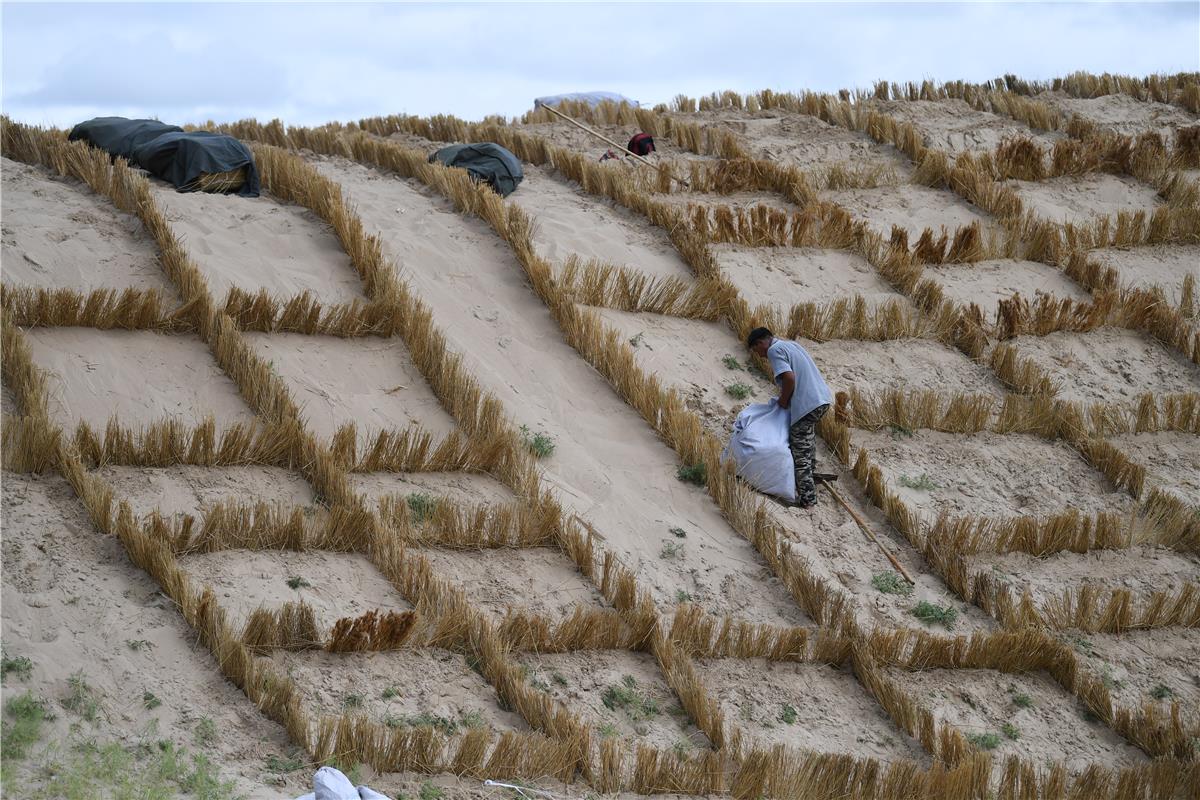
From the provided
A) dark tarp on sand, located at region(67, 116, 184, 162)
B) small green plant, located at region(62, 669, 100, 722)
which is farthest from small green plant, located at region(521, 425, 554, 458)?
dark tarp on sand, located at region(67, 116, 184, 162)

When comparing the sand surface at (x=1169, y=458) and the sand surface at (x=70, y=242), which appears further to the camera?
the sand surface at (x=1169, y=458)

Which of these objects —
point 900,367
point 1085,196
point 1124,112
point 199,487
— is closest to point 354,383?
point 199,487

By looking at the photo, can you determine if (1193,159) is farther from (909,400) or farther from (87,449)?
(87,449)

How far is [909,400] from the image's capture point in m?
9.16

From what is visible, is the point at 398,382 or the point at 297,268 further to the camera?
the point at 297,268

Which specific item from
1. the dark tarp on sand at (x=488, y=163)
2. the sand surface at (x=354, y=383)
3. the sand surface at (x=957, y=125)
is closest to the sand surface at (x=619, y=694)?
the sand surface at (x=354, y=383)

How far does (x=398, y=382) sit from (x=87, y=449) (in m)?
2.08

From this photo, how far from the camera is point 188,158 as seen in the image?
9312 mm

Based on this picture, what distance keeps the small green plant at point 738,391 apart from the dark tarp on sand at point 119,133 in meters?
4.64

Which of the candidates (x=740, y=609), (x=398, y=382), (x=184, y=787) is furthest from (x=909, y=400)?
(x=184, y=787)

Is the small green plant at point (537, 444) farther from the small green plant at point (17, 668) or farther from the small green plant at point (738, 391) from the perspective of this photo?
the small green plant at point (17, 668)

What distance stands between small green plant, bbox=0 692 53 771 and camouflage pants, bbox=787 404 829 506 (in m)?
4.63

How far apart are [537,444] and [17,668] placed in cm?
339

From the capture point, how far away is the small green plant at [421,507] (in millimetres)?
6812
